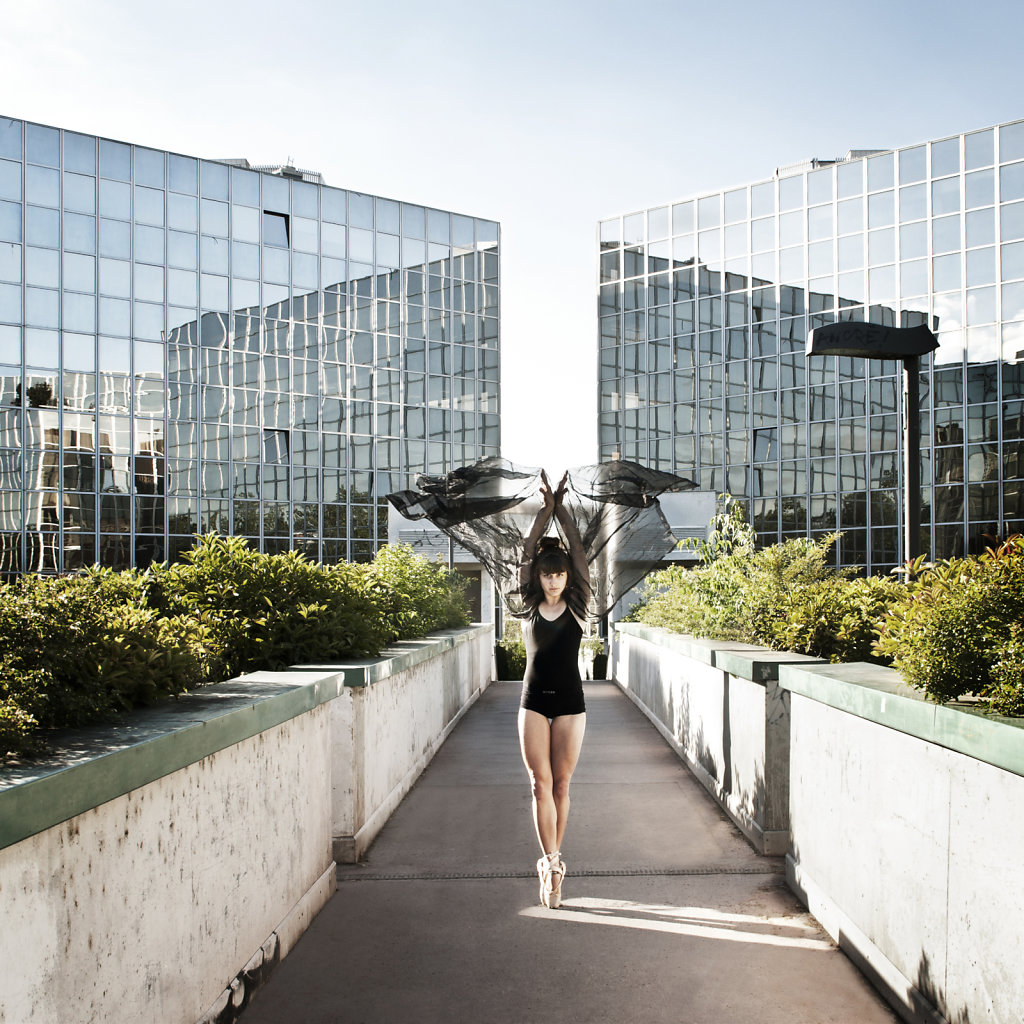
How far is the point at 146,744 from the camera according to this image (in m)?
3.47

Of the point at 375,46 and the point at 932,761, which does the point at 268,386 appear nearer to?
the point at 375,46

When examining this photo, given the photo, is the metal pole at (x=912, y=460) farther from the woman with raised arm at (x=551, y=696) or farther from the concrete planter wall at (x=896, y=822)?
the woman with raised arm at (x=551, y=696)

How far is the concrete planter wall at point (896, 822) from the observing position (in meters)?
3.46

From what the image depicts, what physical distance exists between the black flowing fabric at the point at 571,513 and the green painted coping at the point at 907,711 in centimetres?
204

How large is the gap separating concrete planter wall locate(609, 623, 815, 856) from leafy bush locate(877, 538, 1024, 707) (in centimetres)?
197

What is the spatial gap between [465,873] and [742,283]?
39281mm

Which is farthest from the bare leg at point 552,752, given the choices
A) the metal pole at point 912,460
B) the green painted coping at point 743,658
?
the metal pole at point 912,460

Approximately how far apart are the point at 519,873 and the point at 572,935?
4.13ft

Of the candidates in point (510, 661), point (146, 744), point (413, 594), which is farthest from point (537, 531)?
point (510, 661)

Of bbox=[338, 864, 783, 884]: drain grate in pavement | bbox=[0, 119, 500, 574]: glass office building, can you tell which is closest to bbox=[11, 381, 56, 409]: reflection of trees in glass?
bbox=[0, 119, 500, 574]: glass office building

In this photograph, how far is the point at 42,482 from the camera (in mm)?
35156

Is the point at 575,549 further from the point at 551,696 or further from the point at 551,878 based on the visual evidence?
the point at 551,878

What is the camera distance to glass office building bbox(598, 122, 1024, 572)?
3641 cm

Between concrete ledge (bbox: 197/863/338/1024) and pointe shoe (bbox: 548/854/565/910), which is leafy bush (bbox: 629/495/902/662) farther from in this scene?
concrete ledge (bbox: 197/863/338/1024)
